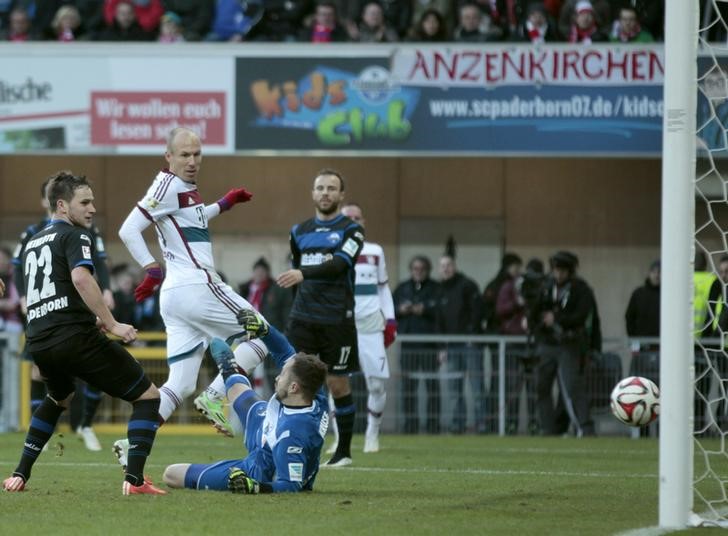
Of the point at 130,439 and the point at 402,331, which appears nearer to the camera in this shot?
the point at 130,439

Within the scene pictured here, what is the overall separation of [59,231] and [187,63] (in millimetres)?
9619

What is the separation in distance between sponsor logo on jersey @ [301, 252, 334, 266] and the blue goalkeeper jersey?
2533 mm

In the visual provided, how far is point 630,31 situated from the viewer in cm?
1764

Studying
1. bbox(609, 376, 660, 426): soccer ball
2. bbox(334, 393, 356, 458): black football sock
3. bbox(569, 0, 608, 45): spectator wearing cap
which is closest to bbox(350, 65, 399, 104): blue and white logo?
bbox(569, 0, 608, 45): spectator wearing cap

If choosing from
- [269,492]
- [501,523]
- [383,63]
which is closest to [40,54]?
[383,63]

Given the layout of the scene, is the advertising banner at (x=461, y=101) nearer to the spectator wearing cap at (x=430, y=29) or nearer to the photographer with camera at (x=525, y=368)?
the spectator wearing cap at (x=430, y=29)

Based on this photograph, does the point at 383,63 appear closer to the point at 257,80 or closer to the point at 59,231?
the point at 257,80

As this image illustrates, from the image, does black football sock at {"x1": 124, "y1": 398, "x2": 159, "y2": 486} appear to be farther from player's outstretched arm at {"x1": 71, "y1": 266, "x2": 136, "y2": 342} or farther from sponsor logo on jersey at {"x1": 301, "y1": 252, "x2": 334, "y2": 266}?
sponsor logo on jersey at {"x1": 301, "y1": 252, "x2": 334, "y2": 266}

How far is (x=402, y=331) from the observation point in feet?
57.6

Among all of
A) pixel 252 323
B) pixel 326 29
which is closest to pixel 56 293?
pixel 252 323

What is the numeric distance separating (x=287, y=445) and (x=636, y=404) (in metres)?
2.68

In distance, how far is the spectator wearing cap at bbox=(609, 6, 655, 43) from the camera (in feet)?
57.9

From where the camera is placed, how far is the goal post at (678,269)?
281 inches

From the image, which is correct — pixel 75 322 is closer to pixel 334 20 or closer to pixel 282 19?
pixel 334 20
